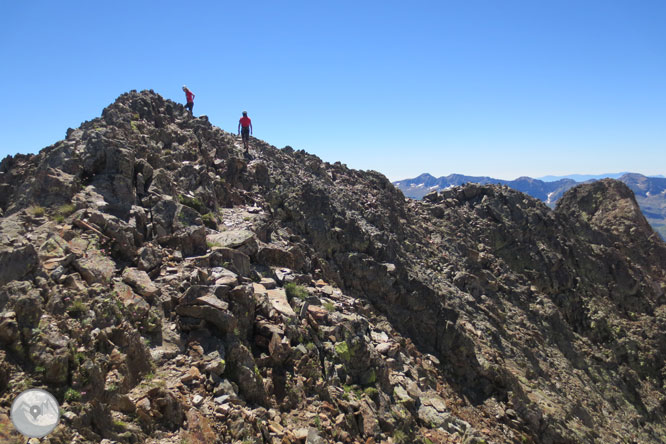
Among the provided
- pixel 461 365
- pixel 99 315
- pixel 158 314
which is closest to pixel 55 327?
pixel 99 315

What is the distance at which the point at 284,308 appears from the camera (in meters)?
13.5

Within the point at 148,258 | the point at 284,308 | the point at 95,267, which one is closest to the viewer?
the point at 95,267

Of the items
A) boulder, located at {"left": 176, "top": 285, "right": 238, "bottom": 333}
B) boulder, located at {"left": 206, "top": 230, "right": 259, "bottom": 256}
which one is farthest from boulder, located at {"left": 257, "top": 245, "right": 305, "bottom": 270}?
boulder, located at {"left": 176, "top": 285, "right": 238, "bottom": 333}

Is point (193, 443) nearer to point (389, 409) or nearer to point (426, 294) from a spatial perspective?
point (389, 409)

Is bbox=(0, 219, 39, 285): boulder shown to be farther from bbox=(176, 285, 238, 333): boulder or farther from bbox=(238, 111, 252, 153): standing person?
bbox=(238, 111, 252, 153): standing person

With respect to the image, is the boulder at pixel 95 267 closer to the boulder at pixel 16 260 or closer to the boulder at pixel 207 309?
the boulder at pixel 16 260

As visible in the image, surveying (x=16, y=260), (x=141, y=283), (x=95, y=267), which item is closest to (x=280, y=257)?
(x=141, y=283)

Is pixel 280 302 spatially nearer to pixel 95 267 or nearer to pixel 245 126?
pixel 95 267

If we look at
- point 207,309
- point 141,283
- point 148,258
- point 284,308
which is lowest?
point 284,308

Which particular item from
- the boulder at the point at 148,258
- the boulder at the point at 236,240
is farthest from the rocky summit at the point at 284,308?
the boulder at the point at 236,240

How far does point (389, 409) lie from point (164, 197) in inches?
464

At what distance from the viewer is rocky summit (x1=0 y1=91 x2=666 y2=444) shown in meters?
8.38

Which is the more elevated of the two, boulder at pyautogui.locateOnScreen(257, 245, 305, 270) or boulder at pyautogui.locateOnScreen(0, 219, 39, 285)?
boulder at pyautogui.locateOnScreen(0, 219, 39, 285)

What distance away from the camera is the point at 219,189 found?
74.5ft
